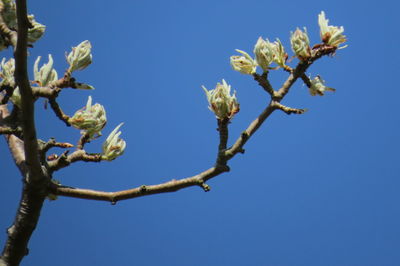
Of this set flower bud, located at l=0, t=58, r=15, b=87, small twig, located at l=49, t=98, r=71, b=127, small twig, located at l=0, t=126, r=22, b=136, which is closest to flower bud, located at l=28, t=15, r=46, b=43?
flower bud, located at l=0, t=58, r=15, b=87

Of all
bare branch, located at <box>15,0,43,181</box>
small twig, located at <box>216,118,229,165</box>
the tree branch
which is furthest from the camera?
small twig, located at <box>216,118,229,165</box>

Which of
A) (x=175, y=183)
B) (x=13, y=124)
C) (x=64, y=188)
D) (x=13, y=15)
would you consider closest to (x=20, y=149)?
(x=13, y=124)

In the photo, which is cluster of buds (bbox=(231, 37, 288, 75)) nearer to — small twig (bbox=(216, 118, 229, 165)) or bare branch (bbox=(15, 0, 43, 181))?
small twig (bbox=(216, 118, 229, 165))

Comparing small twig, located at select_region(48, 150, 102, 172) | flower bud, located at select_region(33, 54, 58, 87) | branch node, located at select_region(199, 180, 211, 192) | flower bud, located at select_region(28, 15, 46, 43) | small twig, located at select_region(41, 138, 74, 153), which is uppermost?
flower bud, located at select_region(28, 15, 46, 43)

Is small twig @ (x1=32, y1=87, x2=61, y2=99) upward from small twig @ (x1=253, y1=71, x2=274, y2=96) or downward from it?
downward

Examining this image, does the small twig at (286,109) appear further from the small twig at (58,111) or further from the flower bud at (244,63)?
the small twig at (58,111)

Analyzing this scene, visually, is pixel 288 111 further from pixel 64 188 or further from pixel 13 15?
pixel 13 15

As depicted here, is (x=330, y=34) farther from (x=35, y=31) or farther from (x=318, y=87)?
(x=35, y=31)
